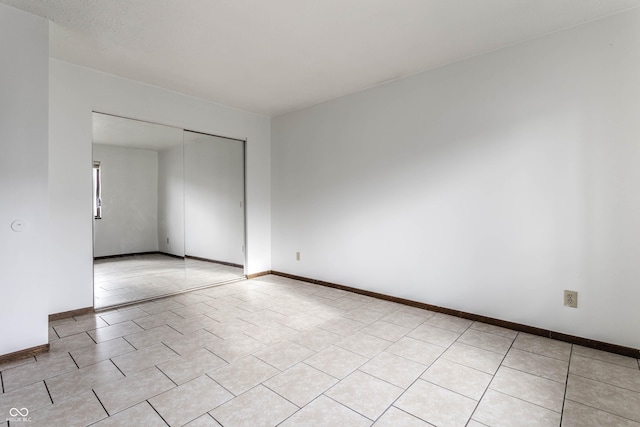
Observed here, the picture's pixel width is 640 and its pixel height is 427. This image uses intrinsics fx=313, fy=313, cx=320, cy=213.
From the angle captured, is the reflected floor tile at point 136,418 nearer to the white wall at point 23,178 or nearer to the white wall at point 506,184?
the white wall at point 23,178

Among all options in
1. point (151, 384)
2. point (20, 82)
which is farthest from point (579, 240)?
point (20, 82)

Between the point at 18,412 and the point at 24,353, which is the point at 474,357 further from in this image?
the point at 24,353

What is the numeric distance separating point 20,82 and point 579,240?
4269 mm

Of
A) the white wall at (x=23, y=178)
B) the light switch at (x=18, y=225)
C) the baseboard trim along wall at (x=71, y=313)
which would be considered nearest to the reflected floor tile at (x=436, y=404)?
the white wall at (x=23, y=178)

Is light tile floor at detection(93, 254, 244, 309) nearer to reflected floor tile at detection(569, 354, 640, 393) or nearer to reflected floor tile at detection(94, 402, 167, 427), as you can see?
reflected floor tile at detection(94, 402, 167, 427)

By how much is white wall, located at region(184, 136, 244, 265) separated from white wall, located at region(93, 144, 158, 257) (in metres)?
0.42

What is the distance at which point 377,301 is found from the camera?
11.6ft

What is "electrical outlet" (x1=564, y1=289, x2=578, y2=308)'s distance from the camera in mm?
2430

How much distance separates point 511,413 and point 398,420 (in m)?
0.61

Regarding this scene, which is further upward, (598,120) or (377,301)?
(598,120)

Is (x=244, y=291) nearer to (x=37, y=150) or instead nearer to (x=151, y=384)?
(x=151, y=384)

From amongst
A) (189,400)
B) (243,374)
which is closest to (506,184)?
(243,374)

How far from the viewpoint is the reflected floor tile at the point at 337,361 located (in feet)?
6.73

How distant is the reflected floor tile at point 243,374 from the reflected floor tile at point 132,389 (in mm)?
291
